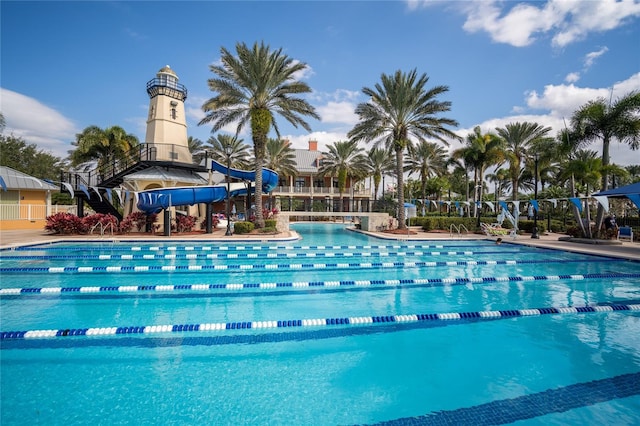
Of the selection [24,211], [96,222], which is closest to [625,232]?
[96,222]

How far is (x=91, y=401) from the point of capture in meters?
3.76

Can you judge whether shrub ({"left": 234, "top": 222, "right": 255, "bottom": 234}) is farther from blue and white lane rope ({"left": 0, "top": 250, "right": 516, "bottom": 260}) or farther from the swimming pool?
the swimming pool

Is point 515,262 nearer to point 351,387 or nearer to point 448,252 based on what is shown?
point 448,252

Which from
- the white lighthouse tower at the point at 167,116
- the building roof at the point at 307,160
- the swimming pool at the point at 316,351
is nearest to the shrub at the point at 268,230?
the white lighthouse tower at the point at 167,116

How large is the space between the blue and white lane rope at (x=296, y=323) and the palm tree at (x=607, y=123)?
51.5ft

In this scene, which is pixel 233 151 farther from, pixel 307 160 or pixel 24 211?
pixel 24 211

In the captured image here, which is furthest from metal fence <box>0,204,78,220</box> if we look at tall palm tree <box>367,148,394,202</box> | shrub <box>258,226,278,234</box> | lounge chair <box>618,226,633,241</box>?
lounge chair <box>618,226,633,241</box>

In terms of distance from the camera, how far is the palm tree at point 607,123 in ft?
58.5

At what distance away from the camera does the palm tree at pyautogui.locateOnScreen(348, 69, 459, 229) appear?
861 inches

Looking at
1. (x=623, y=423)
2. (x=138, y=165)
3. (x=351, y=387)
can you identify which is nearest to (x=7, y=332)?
(x=351, y=387)

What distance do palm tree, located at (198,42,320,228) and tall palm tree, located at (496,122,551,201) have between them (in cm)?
2097

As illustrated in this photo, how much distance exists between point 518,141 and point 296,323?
111 ft

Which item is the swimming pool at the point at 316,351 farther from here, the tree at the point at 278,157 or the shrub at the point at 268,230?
the tree at the point at 278,157

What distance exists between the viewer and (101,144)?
3206cm
